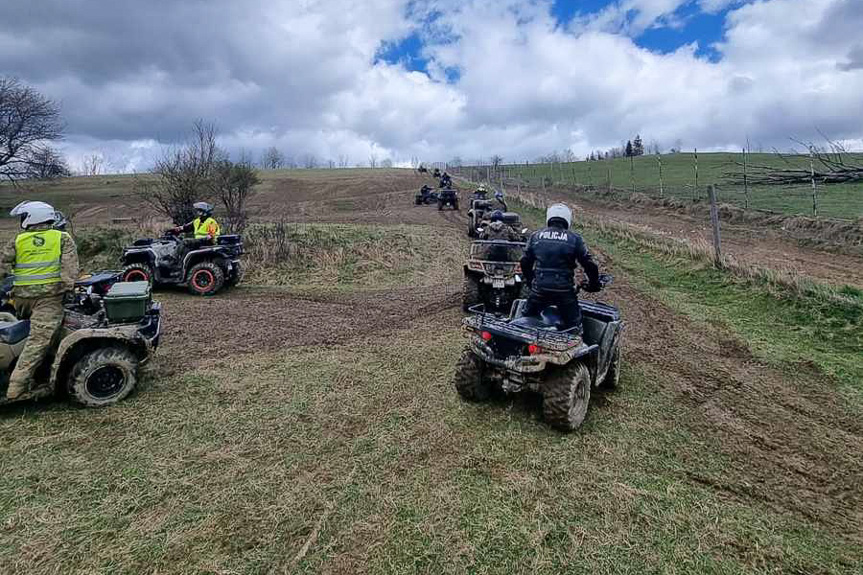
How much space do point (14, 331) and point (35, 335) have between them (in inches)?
8.4

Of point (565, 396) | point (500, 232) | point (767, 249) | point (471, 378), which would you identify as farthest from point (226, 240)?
point (767, 249)

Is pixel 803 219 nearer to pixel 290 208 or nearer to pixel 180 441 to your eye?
pixel 180 441

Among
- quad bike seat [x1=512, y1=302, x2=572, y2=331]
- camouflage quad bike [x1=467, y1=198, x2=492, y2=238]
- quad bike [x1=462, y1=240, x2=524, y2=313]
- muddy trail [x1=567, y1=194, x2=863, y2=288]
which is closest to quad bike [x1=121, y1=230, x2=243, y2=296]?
quad bike [x1=462, y1=240, x2=524, y2=313]

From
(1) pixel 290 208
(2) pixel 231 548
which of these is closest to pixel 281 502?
(2) pixel 231 548

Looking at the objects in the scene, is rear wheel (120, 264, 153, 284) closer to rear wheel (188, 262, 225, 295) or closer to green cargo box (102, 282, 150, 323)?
rear wheel (188, 262, 225, 295)

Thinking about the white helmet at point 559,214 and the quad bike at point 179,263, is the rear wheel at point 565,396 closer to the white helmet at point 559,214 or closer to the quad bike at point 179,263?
the white helmet at point 559,214

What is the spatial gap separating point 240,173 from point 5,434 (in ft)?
52.0

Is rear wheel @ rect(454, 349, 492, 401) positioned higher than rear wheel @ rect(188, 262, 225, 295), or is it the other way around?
rear wheel @ rect(188, 262, 225, 295)

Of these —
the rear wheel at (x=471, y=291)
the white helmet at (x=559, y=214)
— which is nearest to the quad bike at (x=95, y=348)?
the white helmet at (x=559, y=214)

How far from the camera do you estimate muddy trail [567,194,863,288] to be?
1070 cm

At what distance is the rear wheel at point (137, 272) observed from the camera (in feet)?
32.9

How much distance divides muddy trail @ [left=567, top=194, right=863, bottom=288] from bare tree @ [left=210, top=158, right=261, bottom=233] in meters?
13.7

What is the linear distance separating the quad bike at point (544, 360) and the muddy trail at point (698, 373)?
888 mm

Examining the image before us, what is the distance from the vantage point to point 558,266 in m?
4.55
